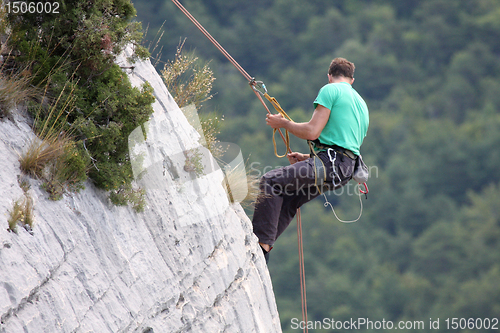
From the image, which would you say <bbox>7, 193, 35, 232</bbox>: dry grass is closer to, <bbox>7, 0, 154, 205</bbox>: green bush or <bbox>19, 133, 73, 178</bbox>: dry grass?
<bbox>19, 133, 73, 178</bbox>: dry grass

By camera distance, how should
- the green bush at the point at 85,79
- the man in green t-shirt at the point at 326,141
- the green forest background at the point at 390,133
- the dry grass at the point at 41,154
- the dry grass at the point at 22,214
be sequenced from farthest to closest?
the green forest background at the point at 390,133 → the man in green t-shirt at the point at 326,141 → the green bush at the point at 85,79 → the dry grass at the point at 41,154 → the dry grass at the point at 22,214

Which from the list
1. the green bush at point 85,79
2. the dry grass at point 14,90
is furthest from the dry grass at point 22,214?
the dry grass at point 14,90

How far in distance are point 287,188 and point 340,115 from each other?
951mm

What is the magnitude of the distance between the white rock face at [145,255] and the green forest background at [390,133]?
46.6 metres

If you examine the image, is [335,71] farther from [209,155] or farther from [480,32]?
[480,32]

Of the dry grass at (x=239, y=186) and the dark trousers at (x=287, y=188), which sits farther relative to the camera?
the dry grass at (x=239, y=186)

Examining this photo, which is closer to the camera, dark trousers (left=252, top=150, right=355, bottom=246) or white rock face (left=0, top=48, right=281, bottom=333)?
white rock face (left=0, top=48, right=281, bottom=333)

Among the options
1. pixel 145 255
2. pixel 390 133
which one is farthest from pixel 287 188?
pixel 390 133

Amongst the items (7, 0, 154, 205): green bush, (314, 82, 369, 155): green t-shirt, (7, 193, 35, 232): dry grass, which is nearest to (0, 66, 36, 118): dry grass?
(7, 0, 154, 205): green bush

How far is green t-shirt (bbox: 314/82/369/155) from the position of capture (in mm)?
5633

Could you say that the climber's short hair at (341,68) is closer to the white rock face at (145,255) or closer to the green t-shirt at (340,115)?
the green t-shirt at (340,115)

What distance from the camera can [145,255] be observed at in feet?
15.1

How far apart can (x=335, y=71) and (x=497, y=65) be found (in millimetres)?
108202

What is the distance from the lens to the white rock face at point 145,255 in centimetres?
372
